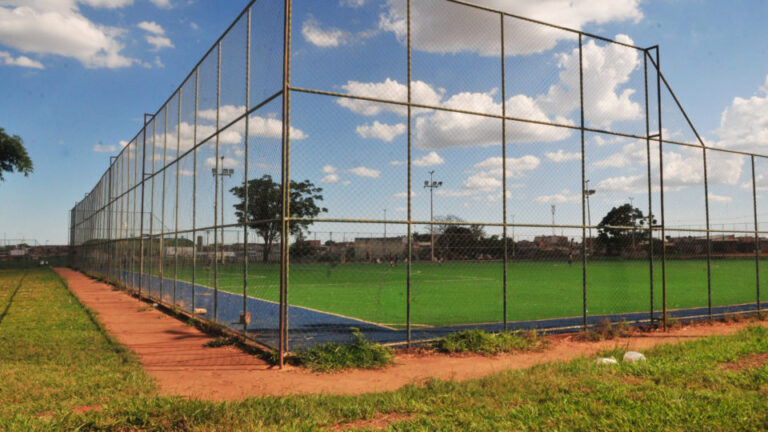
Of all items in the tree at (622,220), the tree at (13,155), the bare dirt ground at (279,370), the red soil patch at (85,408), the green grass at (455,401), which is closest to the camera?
the green grass at (455,401)

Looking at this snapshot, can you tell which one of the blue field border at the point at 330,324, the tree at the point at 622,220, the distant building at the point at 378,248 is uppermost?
the tree at the point at 622,220

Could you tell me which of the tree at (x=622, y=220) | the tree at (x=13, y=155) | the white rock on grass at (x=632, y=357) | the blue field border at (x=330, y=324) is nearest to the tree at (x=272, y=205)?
the blue field border at (x=330, y=324)

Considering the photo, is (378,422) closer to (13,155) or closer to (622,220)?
(622,220)

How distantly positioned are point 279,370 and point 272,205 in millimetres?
2470

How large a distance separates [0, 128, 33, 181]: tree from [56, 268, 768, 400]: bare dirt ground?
3917 centimetres

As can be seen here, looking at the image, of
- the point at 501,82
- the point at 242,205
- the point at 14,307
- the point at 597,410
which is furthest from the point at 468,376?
the point at 14,307

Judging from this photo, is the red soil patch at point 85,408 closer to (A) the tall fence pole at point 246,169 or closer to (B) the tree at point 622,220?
(A) the tall fence pole at point 246,169

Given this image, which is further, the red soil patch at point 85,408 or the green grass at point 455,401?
the red soil patch at point 85,408

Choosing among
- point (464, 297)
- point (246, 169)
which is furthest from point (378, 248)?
point (464, 297)

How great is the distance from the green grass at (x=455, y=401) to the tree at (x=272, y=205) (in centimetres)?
261

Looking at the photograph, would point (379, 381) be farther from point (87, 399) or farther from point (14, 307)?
point (14, 307)

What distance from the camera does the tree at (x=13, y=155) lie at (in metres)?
40.7

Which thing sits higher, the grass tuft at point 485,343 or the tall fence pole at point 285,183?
the tall fence pole at point 285,183

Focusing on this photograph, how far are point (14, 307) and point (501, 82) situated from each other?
1329 cm
